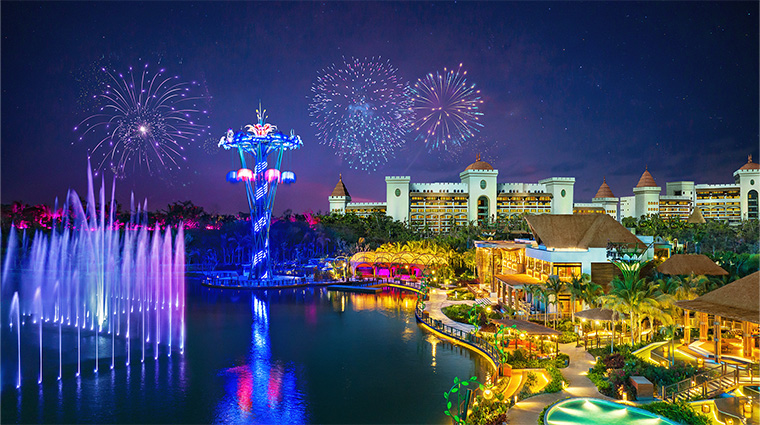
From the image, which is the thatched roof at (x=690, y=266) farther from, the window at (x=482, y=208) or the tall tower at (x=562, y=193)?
the tall tower at (x=562, y=193)

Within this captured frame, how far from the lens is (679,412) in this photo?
18500 millimetres

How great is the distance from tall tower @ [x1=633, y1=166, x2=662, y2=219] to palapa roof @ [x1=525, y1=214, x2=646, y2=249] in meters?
111

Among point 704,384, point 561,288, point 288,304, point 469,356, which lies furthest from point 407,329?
point 704,384

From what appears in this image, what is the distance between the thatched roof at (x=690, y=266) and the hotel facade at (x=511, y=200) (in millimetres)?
80339

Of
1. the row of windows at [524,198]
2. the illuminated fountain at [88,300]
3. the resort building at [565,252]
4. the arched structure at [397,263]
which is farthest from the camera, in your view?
the row of windows at [524,198]

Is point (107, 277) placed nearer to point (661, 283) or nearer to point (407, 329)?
point (407, 329)

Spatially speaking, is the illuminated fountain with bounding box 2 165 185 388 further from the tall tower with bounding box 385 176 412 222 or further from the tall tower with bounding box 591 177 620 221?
the tall tower with bounding box 591 177 620 221

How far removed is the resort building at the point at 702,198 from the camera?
13288 centimetres

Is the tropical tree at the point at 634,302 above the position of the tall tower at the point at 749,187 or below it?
below

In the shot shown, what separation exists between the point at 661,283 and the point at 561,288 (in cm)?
644

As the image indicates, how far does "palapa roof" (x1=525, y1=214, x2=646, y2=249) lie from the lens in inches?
1507

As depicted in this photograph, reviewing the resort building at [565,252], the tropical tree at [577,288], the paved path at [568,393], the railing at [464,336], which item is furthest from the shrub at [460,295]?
the paved path at [568,393]

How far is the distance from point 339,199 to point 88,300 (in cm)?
9281

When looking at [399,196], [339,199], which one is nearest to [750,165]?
[399,196]
